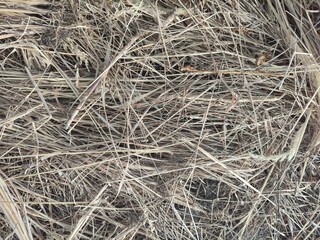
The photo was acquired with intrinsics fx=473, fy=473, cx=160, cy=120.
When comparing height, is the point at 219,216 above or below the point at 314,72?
below

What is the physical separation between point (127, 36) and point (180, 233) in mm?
519

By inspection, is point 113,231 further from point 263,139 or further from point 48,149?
point 263,139

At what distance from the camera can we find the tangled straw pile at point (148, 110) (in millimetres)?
1163

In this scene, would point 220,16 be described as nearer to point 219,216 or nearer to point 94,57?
point 94,57

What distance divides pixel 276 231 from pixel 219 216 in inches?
6.2

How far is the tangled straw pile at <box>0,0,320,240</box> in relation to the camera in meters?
1.16

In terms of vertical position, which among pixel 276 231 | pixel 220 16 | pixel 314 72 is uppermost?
pixel 220 16

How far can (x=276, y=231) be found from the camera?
48.8 inches

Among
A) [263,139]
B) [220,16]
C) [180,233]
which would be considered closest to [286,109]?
[263,139]

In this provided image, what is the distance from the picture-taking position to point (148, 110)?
1.19 metres

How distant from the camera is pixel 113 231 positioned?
1214 millimetres

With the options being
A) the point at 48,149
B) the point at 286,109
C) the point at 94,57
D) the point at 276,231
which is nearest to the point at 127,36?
the point at 94,57

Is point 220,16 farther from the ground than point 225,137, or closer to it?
farther from the ground

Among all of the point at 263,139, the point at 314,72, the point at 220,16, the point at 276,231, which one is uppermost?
the point at 220,16
